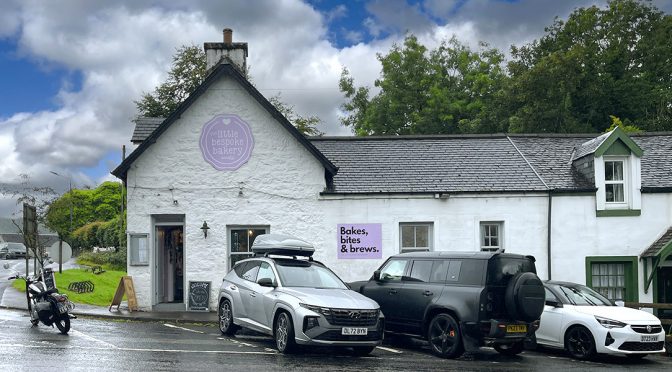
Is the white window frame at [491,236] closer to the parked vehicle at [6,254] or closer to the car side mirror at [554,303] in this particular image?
the car side mirror at [554,303]

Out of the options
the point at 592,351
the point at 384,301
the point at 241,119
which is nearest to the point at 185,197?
the point at 241,119

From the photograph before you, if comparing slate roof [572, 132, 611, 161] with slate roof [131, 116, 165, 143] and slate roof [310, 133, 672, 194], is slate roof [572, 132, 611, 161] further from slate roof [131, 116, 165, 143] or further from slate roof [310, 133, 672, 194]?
slate roof [131, 116, 165, 143]

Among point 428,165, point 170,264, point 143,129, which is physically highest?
point 143,129

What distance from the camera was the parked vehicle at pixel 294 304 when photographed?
12664mm

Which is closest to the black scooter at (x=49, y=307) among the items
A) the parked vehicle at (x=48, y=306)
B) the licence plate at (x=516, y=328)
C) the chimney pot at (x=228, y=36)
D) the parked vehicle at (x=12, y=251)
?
the parked vehicle at (x=48, y=306)

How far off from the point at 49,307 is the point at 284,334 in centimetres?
592

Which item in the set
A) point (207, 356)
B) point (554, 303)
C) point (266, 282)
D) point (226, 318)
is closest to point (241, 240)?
point (226, 318)

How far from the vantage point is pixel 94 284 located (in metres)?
30.0

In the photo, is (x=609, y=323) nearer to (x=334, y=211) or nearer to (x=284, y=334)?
(x=284, y=334)

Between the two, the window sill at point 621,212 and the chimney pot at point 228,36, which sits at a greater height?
the chimney pot at point 228,36

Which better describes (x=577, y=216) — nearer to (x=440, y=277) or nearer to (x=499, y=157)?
(x=499, y=157)

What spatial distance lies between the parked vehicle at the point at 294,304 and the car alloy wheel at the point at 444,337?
1.17 m

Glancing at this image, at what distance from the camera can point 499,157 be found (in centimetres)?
2358

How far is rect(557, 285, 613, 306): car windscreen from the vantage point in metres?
15.2
